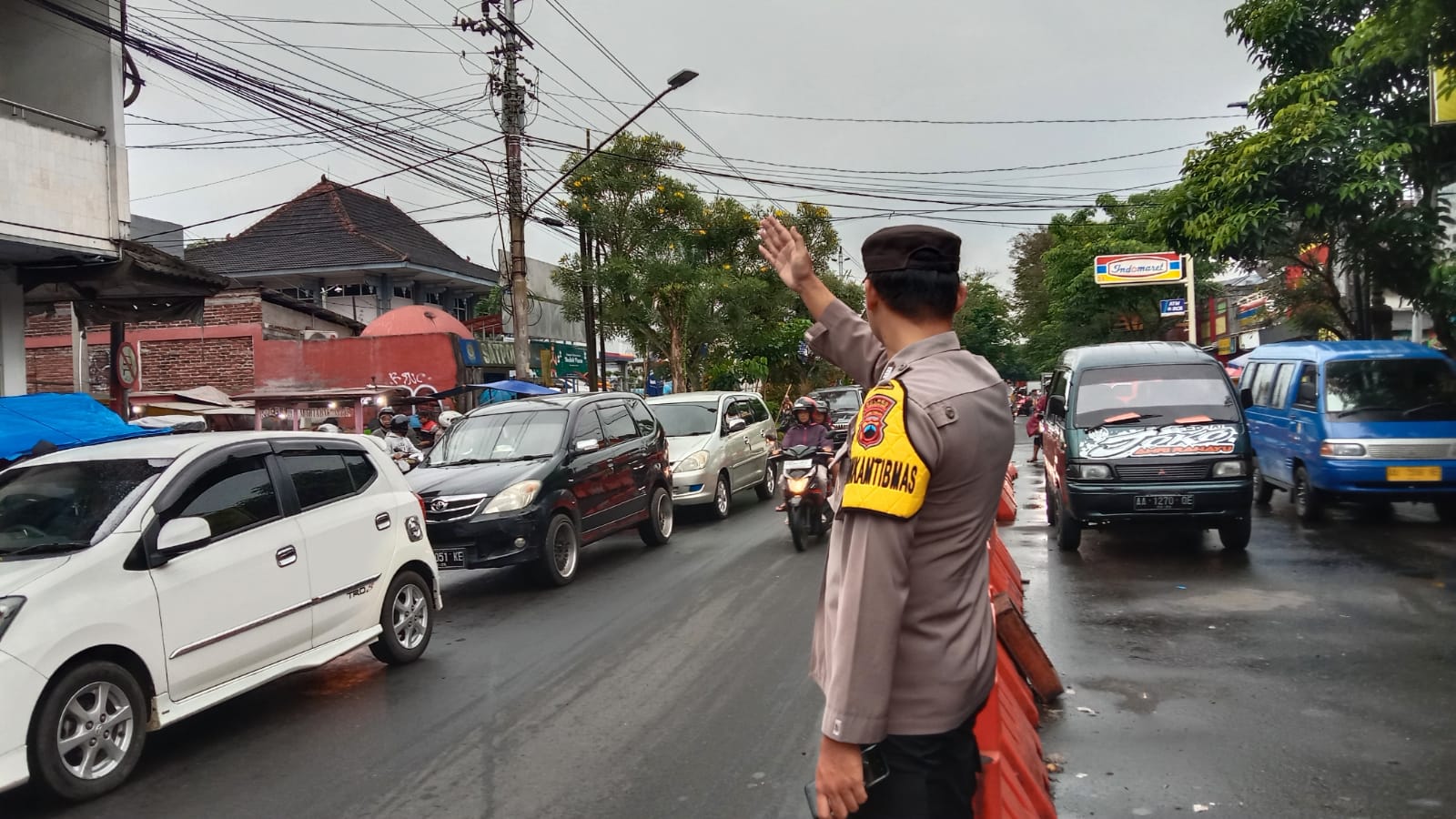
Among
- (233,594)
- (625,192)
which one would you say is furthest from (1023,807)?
(625,192)

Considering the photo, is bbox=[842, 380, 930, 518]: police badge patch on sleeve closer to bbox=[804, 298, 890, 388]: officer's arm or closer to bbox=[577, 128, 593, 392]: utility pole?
bbox=[804, 298, 890, 388]: officer's arm

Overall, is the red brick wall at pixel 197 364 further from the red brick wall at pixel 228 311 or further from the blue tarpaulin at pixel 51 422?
the blue tarpaulin at pixel 51 422

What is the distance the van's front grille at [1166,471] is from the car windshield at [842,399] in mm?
14106

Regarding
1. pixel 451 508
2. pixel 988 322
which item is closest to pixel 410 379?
pixel 451 508

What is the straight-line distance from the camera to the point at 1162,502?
9.20 m

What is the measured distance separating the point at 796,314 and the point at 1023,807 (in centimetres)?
3369

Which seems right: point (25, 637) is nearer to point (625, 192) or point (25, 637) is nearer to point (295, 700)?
point (295, 700)

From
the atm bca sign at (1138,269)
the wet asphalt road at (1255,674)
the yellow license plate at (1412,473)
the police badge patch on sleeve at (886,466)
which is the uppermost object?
the atm bca sign at (1138,269)

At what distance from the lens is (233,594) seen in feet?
17.8

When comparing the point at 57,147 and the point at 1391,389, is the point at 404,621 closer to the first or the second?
the point at 57,147

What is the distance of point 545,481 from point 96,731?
195 inches

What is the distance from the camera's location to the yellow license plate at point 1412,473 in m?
10.2

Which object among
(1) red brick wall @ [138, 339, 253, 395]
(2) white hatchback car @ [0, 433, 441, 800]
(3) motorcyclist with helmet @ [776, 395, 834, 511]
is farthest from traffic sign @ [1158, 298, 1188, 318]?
(2) white hatchback car @ [0, 433, 441, 800]

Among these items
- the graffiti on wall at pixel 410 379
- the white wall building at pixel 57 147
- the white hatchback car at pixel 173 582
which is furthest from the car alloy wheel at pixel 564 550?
the graffiti on wall at pixel 410 379
